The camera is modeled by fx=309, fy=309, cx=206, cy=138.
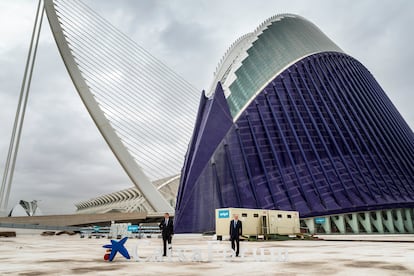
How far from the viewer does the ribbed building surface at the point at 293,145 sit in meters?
32.5

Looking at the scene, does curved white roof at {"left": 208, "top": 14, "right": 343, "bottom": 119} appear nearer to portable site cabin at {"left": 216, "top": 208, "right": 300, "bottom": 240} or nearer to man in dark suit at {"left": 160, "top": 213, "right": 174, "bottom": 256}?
portable site cabin at {"left": 216, "top": 208, "right": 300, "bottom": 240}

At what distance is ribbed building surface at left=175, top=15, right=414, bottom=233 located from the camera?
32.5 meters

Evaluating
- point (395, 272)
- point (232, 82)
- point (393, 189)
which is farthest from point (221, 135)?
point (395, 272)

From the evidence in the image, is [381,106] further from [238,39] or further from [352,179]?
[238,39]

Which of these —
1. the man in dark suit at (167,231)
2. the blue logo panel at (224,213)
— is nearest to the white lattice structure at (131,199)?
the blue logo panel at (224,213)

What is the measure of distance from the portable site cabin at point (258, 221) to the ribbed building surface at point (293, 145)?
13.9 feet

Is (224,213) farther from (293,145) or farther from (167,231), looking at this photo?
(293,145)

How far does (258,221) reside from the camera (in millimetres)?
25766

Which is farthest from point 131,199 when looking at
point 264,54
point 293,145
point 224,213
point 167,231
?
point 167,231

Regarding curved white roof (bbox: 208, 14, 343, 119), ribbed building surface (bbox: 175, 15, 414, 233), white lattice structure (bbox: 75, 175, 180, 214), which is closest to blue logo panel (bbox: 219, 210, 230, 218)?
ribbed building surface (bbox: 175, 15, 414, 233)

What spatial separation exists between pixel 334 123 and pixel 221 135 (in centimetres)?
1498

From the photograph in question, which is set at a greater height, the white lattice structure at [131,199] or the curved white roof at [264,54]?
the curved white roof at [264,54]

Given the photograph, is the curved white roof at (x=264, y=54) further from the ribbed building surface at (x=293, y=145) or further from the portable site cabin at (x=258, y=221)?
the portable site cabin at (x=258, y=221)

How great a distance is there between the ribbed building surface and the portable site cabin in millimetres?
4224
